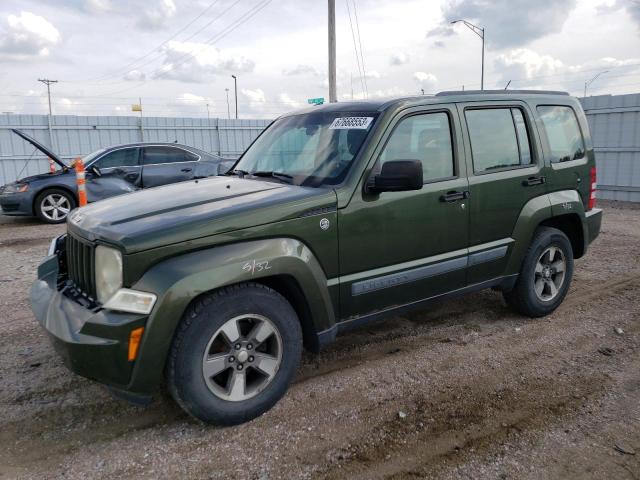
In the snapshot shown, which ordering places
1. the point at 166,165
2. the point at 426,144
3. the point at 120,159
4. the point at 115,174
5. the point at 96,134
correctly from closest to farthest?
the point at 426,144
the point at 115,174
the point at 120,159
the point at 166,165
the point at 96,134

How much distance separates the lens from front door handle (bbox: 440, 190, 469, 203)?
3.64 metres

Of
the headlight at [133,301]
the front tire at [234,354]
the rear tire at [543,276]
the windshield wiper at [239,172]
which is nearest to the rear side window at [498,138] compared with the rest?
the rear tire at [543,276]

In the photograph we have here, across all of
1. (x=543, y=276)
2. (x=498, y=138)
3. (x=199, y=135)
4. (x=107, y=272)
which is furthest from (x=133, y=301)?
(x=199, y=135)

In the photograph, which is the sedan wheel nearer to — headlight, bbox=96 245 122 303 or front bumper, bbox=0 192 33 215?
front bumper, bbox=0 192 33 215

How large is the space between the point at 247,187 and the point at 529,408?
89.6 inches

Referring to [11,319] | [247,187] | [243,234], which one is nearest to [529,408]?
[243,234]

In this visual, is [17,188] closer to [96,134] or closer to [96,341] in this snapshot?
[96,134]

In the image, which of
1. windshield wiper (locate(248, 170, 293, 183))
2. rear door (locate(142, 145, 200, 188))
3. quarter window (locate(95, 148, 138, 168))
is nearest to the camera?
windshield wiper (locate(248, 170, 293, 183))

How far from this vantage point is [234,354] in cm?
286

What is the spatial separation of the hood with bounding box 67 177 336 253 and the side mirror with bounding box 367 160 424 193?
1.14ft

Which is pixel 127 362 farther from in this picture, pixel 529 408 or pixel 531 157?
pixel 531 157

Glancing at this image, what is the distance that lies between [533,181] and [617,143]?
920 centimetres

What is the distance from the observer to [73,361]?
2.60m

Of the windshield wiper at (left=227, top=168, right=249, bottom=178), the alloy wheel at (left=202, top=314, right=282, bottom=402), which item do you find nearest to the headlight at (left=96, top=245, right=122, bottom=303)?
the alloy wheel at (left=202, top=314, right=282, bottom=402)
